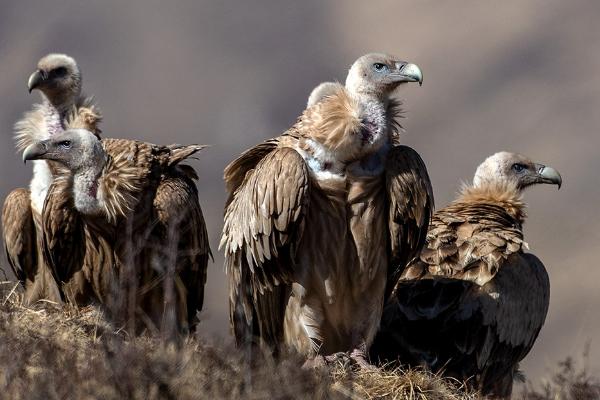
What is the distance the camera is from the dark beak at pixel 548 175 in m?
11.9

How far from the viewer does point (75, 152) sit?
9.39m

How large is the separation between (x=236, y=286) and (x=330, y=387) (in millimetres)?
1791

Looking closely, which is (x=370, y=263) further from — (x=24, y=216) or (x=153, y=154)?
(x=24, y=216)

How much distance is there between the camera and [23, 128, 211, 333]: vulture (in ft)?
30.7

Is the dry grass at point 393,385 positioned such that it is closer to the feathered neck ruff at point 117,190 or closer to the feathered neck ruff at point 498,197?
the feathered neck ruff at point 117,190

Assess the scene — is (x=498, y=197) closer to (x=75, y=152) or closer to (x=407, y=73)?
(x=407, y=73)

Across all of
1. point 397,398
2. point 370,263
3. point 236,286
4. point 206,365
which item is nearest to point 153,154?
point 236,286

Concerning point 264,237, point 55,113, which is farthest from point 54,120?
point 264,237

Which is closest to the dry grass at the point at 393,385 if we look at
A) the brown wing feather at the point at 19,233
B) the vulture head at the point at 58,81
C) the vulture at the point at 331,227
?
the vulture at the point at 331,227

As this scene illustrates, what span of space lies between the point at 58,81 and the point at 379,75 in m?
3.82

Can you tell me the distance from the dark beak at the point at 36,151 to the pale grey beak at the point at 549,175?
476cm

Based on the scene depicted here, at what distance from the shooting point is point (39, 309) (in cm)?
848

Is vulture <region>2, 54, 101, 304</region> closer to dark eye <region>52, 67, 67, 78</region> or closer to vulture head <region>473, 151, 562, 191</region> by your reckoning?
dark eye <region>52, 67, 67, 78</region>

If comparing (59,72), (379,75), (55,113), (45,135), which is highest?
(59,72)
